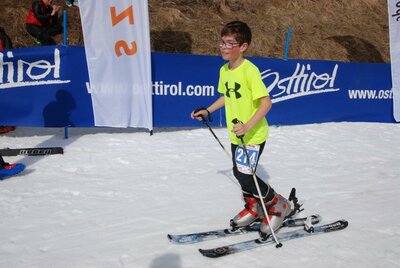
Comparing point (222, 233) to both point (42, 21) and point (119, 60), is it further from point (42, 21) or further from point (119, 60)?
point (42, 21)

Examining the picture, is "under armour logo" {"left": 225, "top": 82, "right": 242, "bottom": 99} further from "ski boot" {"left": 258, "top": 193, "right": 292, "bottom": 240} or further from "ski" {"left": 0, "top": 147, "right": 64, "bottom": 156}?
"ski" {"left": 0, "top": 147, "right": 64, "bottom": 156}

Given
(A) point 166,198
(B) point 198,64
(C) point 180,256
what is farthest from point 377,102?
(C) point 180,256

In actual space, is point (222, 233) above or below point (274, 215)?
below

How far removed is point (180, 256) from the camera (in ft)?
10.9

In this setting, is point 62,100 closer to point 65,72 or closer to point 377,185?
point 65,72

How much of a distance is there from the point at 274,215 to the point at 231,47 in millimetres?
1651

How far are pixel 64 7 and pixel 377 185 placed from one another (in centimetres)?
1247

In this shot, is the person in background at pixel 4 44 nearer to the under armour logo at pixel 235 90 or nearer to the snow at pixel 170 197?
the snow at pixel 170 197

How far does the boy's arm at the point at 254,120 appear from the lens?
3.27 m

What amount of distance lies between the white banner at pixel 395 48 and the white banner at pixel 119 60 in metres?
6.08

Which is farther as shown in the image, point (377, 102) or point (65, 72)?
point (377, 102)

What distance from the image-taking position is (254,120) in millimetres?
3328

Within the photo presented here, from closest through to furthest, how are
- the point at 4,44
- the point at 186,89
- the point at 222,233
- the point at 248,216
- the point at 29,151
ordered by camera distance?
the point at 222,233
the point at 248,216
the point at 29,151
the point at 4,44
the point at 186,89

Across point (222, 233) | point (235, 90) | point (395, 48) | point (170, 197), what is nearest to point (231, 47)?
point (235, 90)
